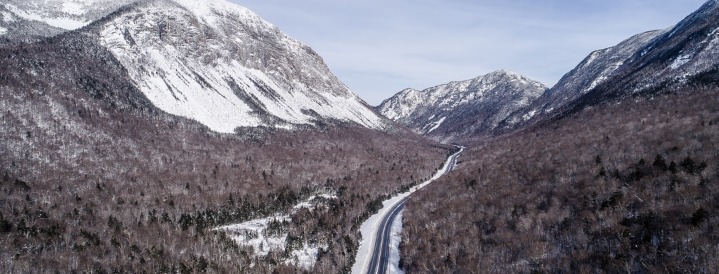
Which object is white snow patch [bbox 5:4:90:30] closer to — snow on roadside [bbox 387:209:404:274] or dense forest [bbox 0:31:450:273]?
dense forest [bbox 0:31:450:273]

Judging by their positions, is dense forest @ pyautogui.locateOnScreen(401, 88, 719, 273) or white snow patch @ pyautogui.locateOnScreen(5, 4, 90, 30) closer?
dense forest @ pyautogui.locateOnScreen(401, 88, 719, 273)

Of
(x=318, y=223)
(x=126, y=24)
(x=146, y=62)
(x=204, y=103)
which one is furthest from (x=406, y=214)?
(x=126, y=24)

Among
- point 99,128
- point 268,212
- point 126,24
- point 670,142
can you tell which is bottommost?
point 268,212

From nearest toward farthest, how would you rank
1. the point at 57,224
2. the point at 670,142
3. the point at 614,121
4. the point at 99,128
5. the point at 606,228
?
the point at 606,228
the point at 670,142
the point at 57,224
the point at 614,121
the point at 99,128

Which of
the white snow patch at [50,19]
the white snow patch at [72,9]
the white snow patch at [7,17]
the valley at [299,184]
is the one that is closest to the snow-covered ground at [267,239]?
the valley at [299,184]

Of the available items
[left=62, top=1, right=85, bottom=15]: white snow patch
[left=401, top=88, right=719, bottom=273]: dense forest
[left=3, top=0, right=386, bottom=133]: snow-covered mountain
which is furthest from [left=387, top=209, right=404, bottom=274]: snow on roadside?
[left=62, top=1, right=85, bottom=15]: white snow patch

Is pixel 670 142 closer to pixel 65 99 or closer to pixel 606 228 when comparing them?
pixel 606 228
